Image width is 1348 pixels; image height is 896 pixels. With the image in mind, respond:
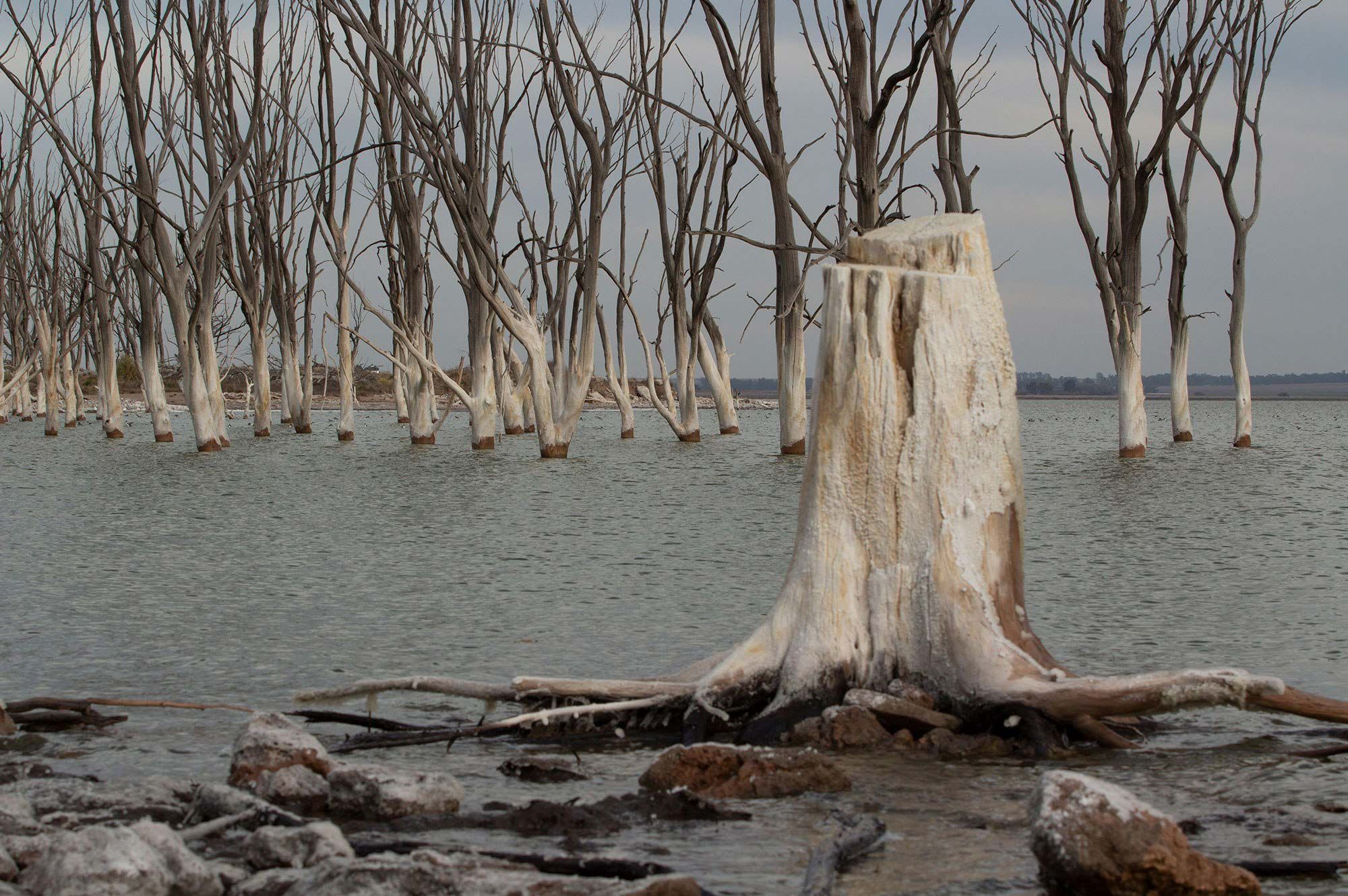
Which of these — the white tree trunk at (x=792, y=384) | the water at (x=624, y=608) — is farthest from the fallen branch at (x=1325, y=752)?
the white tree trunk at (x=792, y=384)

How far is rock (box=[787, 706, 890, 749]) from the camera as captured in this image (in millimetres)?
4684

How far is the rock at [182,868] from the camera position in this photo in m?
3.19

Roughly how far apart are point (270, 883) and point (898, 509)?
2526 millimetres

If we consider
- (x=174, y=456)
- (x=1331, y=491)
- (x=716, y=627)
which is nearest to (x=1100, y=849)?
(x=716, y=627)

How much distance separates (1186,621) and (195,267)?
1992 centimetres

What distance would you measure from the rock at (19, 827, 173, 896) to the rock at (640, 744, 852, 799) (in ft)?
4.99

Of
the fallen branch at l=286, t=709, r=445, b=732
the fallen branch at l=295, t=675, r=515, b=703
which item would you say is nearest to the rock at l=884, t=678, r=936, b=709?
the fallen branch at l=295, t=675, r=515, b=703

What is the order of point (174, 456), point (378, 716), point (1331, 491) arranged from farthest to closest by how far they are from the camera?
point (174, 456) < point (1331, 491) < point (378, 716)

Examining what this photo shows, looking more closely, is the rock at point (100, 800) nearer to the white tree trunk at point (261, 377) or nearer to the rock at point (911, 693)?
the rock at point (911, 693)

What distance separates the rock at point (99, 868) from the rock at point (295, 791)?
859 millimetres

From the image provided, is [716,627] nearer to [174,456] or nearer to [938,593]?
[938,593]

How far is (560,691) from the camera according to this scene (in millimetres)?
4965

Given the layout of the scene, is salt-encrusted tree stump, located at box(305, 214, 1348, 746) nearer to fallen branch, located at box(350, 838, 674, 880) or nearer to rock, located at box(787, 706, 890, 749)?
rock, located at box(787, 706, 890, 749)

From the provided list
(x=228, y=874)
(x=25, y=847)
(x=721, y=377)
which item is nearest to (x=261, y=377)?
(x=721, y=377)
